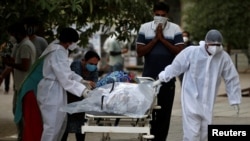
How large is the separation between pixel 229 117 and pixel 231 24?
463 inches

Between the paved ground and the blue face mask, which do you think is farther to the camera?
the paved ground

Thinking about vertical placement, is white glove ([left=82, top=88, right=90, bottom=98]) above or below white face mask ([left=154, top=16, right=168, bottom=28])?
below

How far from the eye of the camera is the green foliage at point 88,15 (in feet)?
31.6

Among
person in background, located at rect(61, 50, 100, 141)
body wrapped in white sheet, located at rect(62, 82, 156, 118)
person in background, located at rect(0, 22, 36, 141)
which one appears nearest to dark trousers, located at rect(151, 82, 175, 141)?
person in background, located at rect(61, 50, 100, 141)

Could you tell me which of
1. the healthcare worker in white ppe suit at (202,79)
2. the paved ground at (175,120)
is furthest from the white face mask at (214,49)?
the paved ground at (175,120)

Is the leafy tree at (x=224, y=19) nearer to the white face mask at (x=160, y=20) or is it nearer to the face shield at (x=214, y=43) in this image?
the white face mask at (x=160, y=20)

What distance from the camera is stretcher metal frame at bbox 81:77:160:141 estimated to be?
7.20 metres

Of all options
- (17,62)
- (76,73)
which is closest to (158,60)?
(76,73)

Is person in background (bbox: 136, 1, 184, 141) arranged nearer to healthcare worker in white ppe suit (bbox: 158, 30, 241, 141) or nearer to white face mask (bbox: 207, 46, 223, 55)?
healthcare worker in white ppe suit (bbox: 158, 30, 241, 141)

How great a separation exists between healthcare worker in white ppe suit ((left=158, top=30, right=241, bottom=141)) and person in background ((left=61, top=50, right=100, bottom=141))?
1538 millimetres

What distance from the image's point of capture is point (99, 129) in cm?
724

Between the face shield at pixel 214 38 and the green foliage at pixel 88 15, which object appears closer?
the face shield at pixel 214 38

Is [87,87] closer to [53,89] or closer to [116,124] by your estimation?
[53,89]

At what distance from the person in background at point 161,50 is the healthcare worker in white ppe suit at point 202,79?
1.06 metres
